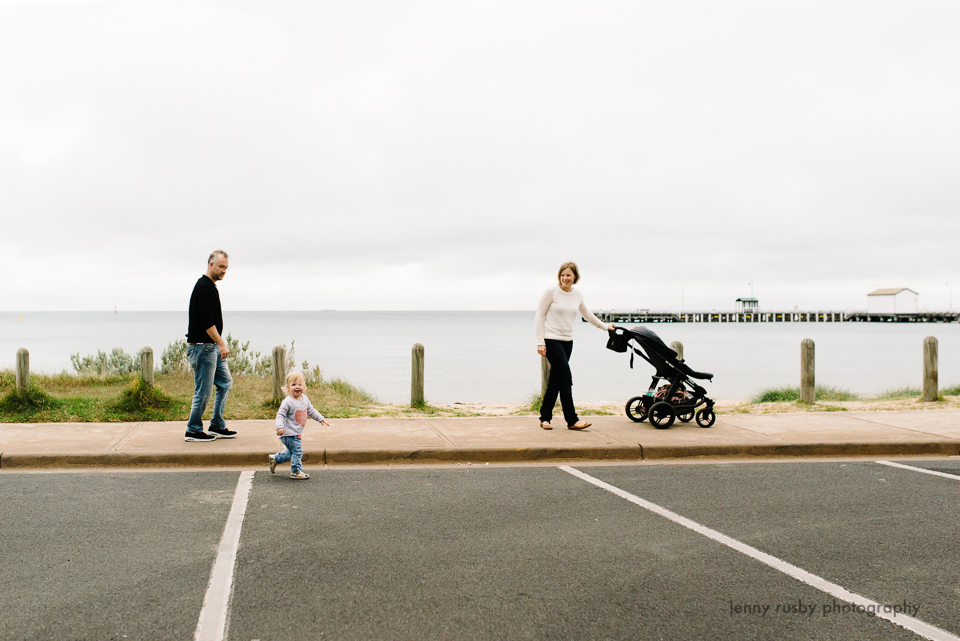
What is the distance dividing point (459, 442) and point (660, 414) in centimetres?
295

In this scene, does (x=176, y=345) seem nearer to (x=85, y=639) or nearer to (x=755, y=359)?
(x=85, y=639)

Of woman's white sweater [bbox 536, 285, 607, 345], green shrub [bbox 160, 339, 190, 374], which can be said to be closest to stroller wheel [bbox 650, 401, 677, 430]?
woman's white sweater [bbox 536, 285, 607, 345]

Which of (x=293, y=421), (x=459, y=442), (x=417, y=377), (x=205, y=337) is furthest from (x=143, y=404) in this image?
(x=459, y=442)

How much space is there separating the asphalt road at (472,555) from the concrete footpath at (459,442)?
529 millimetres

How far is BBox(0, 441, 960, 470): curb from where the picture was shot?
7.21m

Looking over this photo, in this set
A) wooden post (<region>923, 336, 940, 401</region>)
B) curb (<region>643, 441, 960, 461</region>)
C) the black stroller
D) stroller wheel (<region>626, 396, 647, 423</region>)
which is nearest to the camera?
curb (<region>643, 441, 960, 461</region>)

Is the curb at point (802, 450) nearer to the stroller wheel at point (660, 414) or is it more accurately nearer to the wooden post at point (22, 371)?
the stroller wheel at point (660, 414)

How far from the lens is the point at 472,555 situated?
4.47m

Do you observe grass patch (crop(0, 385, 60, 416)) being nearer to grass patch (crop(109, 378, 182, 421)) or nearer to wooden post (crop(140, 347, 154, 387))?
grass patch (crop(109, 378, 182, 421))

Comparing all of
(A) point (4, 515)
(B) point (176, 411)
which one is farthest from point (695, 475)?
(B) point (176, 411)

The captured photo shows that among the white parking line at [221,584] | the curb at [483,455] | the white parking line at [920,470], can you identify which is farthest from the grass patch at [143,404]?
the white parking line at [920,470]

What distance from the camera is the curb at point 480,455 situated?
721 cm

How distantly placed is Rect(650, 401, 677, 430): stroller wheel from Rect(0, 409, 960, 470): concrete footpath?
0.13 metres

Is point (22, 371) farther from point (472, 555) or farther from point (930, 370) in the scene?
point (930, 370)
